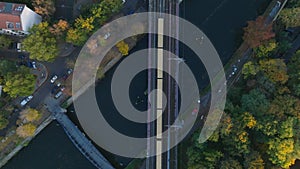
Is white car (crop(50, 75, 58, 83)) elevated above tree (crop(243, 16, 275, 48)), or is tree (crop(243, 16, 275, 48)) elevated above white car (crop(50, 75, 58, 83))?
tree (crop(243, 16, 275, 48))

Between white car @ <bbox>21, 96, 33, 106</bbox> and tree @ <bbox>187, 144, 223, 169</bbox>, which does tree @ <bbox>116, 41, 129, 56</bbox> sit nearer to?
white car @ <bbox>21, 96, 33, 106</bbox>

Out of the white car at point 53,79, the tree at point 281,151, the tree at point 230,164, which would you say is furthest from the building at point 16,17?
the tree at point 281,151

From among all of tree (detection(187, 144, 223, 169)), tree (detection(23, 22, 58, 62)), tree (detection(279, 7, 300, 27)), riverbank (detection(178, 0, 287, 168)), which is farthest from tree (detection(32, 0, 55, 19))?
tree (detection(279, 7, 300, 27))

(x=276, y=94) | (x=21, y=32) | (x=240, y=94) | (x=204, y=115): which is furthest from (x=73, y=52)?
(x=276, y=94)

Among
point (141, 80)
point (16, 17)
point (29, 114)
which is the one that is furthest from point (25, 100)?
point (141, 80)

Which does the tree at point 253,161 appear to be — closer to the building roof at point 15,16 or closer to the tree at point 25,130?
the tree at point 25,130

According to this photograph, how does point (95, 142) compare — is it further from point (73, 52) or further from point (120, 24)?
point (120, 24)
